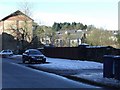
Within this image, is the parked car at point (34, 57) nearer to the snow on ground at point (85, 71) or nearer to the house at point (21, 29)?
the snow on ground at point (85, 71)

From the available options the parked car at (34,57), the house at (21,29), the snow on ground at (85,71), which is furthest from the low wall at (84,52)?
the house at (21,29)

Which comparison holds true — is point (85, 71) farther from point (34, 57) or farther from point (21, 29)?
point (21, 29)

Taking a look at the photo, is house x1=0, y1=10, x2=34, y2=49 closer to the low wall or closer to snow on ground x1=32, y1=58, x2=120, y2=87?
the low wall

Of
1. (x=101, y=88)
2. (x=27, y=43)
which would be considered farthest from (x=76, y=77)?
(x=27, y=43)

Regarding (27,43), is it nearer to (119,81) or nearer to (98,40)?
(98,40)

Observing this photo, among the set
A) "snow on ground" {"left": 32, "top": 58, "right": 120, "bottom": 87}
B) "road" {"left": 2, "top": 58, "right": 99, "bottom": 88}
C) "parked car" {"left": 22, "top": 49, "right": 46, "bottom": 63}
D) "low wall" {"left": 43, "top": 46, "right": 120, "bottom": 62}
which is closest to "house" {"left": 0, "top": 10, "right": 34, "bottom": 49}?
"low wall" {"left": 43, "top": 46, "right": 120, "bottom": 62}

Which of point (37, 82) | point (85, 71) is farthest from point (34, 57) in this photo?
point (37, 82)

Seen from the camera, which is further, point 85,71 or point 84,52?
point 84,52

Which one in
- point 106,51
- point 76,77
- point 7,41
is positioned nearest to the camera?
point 76,77

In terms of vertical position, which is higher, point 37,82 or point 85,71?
point 37,82

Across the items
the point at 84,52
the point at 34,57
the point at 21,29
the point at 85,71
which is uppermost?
the point at 21,29

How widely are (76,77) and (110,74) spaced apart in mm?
2371

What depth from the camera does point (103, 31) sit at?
10994 centimetres

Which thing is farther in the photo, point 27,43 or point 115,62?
point 27,43
